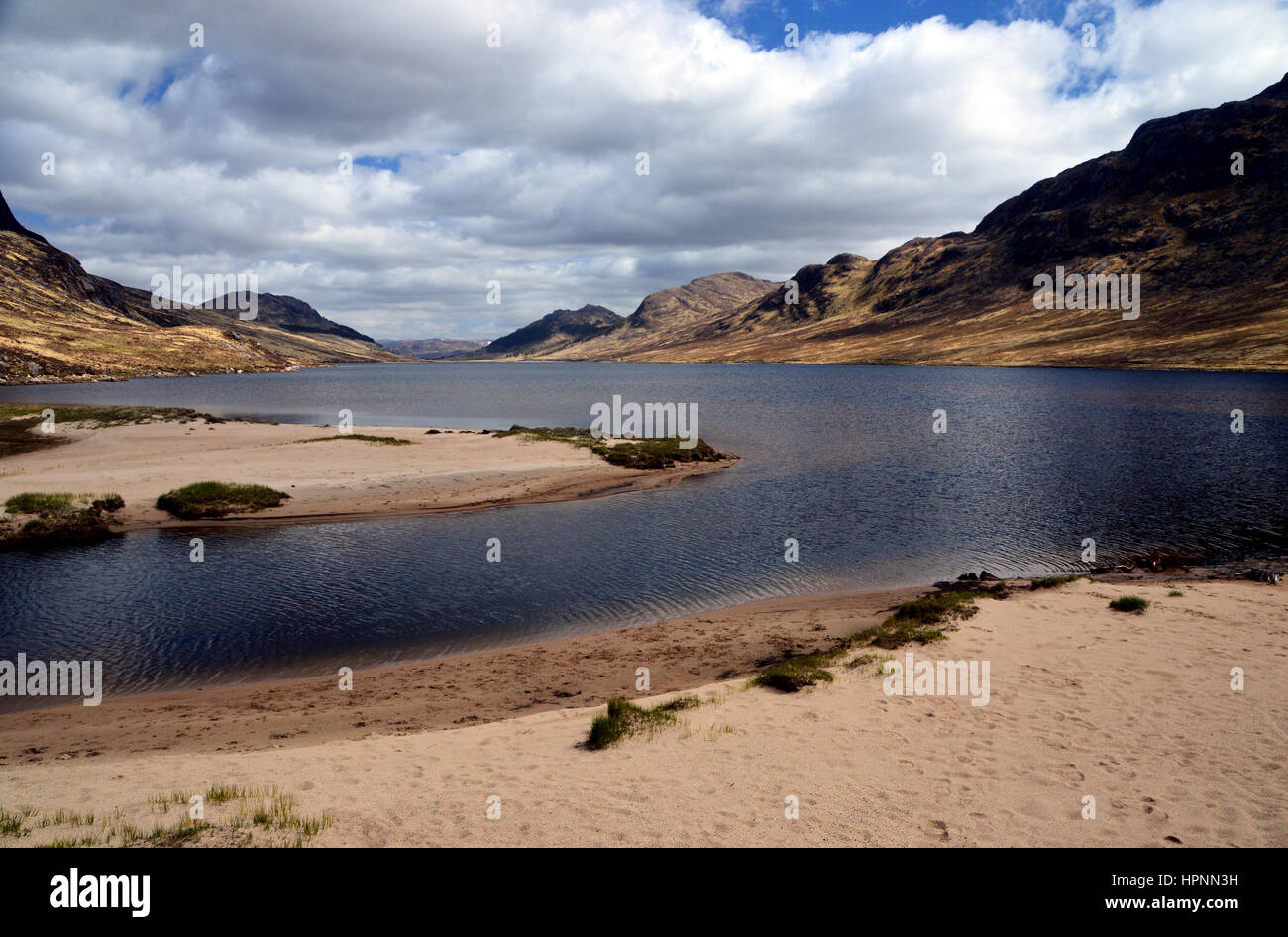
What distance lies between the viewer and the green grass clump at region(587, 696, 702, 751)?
523 inches

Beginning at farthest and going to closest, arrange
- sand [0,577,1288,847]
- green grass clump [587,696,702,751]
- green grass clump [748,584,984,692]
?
green grass clump [748,584,984,692]
green grass clump [587,696,702,751]
sand [0,577,1288,847]

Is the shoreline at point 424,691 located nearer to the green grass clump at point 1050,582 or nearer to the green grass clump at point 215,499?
the green grass clump at point 1050,582

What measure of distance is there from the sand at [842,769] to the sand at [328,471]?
24335mm

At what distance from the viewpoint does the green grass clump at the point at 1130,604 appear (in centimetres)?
2030

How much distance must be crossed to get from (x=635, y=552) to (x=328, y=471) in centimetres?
2645

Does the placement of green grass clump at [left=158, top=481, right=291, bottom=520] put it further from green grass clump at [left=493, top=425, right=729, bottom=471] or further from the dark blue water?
green grass clump at [left=493, top=425, right=729, bottom=471]

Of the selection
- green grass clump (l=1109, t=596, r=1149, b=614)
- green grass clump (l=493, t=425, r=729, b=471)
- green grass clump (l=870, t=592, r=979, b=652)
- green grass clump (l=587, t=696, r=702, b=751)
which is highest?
green grass clump (l=493, t=425, r=729, b=471)

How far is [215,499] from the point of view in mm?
38562

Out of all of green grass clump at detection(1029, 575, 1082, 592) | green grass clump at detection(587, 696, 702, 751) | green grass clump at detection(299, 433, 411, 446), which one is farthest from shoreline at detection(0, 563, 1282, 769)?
green grass clump at detection(299, 433, 411, 446)

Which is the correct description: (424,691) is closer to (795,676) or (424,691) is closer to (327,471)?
(795,676)

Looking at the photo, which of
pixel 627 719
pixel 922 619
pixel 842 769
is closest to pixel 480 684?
pixel 627 719

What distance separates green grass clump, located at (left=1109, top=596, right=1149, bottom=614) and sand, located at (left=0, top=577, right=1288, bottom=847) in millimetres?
2675
